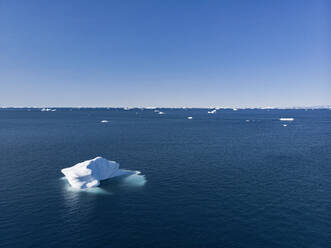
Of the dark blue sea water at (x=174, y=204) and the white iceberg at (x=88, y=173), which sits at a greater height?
the white iceberg at (x=88, y=173)

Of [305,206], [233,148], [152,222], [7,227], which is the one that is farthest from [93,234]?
[233,148]

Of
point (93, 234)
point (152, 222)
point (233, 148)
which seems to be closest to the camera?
point (93, 234)

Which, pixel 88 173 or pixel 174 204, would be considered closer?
pixel 174 204

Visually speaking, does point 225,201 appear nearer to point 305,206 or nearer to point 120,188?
point 305,206

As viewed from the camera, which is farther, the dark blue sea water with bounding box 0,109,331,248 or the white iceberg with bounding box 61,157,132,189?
the white iceberg with bounding box 61,157,132,189

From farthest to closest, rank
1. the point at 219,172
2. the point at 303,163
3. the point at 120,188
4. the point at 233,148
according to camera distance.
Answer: the point at 233,148 < the point at 303,163 < the point at 219,172 < the point at 120,188

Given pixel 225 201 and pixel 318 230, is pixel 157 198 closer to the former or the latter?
pixel 225 201

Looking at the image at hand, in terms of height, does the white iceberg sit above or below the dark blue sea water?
above

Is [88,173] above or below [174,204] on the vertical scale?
above

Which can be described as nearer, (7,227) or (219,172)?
(7,227)

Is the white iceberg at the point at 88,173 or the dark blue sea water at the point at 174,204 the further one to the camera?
the white iceberg at the point at 88,173
